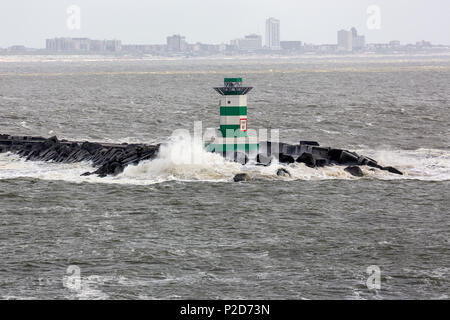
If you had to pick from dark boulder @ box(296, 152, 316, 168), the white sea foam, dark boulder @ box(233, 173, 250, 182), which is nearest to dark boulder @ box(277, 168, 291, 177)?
the white sea foam

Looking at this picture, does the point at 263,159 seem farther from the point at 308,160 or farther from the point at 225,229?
the point at 225,229

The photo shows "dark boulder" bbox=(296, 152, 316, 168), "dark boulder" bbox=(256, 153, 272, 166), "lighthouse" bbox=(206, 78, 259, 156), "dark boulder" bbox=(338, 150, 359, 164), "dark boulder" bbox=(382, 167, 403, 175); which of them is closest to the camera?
"dark boulder" bbox=(382, 167, 403, 175)

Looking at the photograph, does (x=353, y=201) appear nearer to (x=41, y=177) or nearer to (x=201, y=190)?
(x=201, y=190)

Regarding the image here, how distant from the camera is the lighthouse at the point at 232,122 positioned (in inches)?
1304

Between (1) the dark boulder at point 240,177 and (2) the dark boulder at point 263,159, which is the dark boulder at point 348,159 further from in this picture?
(1) the dark boulder at point 240,177

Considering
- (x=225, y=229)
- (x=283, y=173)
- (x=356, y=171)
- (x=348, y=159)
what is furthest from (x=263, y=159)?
(x=225, y=229)

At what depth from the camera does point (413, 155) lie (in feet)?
124

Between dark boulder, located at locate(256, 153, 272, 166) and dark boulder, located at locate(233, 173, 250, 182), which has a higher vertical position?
dark boulder, located at locate(256, 153, 272, 166)

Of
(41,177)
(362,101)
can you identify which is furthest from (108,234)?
(362,101)

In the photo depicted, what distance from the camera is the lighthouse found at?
1304 inches

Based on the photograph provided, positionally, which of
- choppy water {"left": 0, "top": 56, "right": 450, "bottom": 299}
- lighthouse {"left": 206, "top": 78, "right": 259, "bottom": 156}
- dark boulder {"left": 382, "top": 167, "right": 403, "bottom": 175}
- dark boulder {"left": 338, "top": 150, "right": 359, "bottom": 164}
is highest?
lighthouse {"left": 206, "top": 78, "right": 259, "bottom": 156}

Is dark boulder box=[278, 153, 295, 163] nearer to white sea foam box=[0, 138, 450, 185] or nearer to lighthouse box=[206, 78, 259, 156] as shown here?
white sea foam box=[0, 138, 450, 185]

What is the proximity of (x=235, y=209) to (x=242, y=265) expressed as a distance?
6.20 meters
